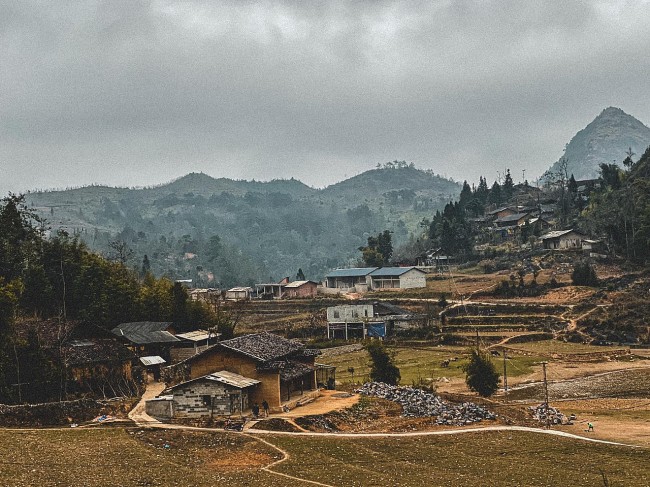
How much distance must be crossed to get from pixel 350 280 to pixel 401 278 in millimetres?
13555

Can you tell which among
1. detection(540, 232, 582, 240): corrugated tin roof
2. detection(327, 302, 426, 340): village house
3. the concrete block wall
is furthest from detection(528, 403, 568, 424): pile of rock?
detection(540, 232, 582, 240): corrugated tin roof

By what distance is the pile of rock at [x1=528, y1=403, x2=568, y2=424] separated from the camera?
41.9m

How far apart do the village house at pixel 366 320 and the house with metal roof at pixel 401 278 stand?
952 inches

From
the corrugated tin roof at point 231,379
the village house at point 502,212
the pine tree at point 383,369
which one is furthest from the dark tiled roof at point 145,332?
the village house at point 502,212

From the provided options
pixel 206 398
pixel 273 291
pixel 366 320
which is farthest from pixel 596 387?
pixel 273 291

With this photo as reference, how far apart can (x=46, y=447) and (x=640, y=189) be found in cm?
11486

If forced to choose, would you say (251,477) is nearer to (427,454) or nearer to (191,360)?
(427,454)

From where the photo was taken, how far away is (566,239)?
12162 centimetres

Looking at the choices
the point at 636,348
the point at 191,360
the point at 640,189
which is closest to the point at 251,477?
the point at 191,360

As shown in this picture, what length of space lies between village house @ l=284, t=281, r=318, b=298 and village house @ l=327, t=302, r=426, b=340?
38.4 metres

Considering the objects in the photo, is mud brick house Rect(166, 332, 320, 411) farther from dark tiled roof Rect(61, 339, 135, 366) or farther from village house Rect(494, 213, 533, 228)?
village house Rect(494, 213, 533, 228)

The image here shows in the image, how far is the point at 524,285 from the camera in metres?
104

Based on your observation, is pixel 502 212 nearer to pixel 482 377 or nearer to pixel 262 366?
pixel 482 377

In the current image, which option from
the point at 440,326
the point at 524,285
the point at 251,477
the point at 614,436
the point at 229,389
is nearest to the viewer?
the point at 251,477
